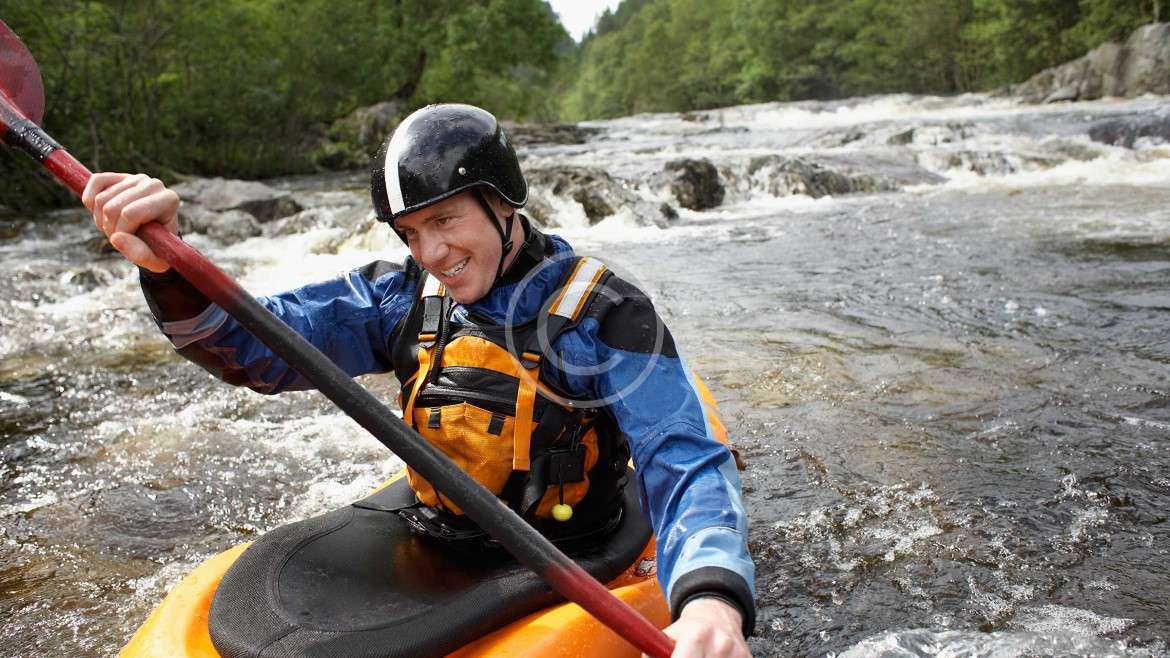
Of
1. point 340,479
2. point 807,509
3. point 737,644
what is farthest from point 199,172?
point 737,644

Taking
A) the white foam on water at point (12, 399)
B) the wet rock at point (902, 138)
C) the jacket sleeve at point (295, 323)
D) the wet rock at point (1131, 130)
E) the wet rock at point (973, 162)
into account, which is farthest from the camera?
the wet rock at point (902, 138)

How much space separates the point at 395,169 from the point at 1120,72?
27175mm

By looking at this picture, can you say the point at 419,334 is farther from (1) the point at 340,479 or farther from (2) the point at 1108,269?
(2) the point at 1108,269

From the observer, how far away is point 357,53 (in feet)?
75.3

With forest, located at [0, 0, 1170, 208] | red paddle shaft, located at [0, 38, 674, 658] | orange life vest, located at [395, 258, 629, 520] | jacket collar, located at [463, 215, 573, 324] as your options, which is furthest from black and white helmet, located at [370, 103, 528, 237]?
forest, located at [0, 0, 1170, 208]

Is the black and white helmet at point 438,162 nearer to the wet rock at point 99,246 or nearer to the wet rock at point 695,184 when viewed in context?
the wet rock at point 99,246

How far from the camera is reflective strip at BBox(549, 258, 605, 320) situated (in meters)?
1.97

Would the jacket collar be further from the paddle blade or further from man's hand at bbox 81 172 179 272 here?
the paddle blade

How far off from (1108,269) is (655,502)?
6.36 m

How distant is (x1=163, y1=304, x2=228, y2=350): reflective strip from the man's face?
44cm

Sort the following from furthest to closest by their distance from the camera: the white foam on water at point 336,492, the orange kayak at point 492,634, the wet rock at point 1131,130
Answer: the wet rock at point 1131,130 → the white foam on water at point 336,492 → the orange kayak at point 492,634

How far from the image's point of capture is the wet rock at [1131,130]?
15.0m

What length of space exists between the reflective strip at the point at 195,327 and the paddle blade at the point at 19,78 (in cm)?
48

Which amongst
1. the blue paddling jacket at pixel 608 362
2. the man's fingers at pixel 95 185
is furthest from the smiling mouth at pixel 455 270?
the man's fingers at pixel 95 185
